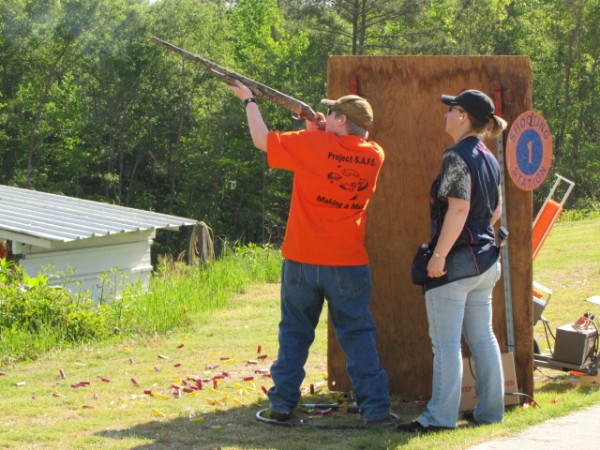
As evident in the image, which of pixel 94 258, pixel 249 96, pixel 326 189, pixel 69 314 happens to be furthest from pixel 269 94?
pixel 94 258

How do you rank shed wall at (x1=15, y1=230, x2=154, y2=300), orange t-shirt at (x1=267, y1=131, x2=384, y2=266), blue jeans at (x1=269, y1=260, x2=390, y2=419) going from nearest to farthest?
orange t-shirt at (x1=267, y1=131, x2=384, y2=266), blue jeans at (x1=269, y1=260, x2=390, y2=419), shed wall at (x1=15, y1=230, x2=154, y2=300)

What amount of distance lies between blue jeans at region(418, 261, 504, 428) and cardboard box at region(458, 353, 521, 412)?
22cm

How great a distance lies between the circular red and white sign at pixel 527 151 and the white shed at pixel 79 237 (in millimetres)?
10868

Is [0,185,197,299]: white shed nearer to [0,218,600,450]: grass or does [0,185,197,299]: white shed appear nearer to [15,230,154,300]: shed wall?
[15,230,154,300]: shed wall

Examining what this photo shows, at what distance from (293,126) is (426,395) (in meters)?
41.9

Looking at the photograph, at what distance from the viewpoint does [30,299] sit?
29.7 feet

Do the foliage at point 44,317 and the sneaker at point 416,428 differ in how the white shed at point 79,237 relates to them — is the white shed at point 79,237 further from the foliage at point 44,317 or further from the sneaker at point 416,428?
the sneaker at point 416,428

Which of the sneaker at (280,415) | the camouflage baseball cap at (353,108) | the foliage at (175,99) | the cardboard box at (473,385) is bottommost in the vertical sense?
the sneaker at (280,415)

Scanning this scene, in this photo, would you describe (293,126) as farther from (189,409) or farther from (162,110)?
(189,409)

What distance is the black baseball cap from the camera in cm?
519

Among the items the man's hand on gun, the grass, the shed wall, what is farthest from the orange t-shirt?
the shed wall

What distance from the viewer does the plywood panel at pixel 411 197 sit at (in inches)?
234

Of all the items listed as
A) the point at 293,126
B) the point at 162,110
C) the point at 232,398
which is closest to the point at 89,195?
the point at 162,110

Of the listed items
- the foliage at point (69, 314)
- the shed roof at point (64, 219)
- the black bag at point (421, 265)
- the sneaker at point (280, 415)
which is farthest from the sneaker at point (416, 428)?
the shed roof at point (64, 219)
